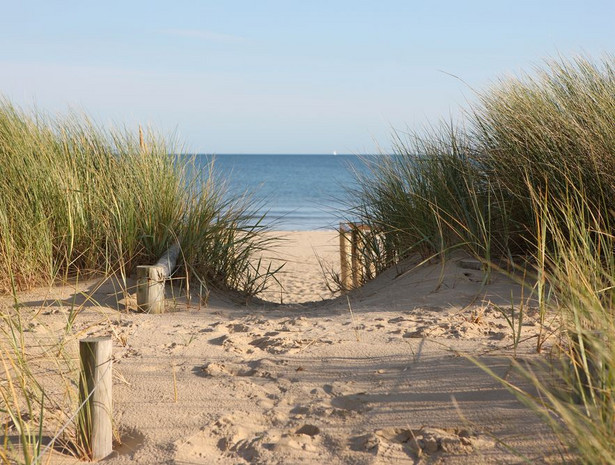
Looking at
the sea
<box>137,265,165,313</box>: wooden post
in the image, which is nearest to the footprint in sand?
<box>137,265,165,313</box>: wooden post

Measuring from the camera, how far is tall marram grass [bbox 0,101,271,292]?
4797 millimetres

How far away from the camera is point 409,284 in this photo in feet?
15.8

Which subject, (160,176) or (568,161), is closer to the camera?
(568,161)

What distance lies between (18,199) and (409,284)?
9.85 feet

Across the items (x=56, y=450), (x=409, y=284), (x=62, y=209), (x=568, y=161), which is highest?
(x=568, y=161)

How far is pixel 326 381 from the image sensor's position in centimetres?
313

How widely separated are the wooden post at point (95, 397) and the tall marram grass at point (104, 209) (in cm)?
213

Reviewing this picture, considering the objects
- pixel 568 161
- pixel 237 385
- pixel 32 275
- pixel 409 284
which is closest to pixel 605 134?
pixel 568 161

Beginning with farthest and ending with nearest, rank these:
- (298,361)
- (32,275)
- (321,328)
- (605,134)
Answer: (32,275) < (605,134) < (321,328) < (298,361)

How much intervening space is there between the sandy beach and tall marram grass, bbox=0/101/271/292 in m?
0.39

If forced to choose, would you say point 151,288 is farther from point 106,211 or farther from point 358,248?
point 358,248

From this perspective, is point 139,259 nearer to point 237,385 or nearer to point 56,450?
point 237,385

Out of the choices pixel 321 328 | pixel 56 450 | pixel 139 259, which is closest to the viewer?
pixel 56 450

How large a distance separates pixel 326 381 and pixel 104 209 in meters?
2.72
